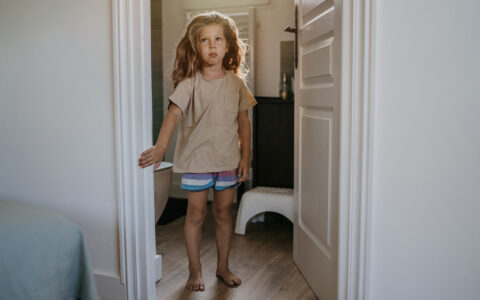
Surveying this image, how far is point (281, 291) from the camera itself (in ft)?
7.27

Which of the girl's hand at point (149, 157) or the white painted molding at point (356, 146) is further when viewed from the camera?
the girl's hand at point (149, 157)

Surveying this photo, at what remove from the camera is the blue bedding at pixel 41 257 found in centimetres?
132

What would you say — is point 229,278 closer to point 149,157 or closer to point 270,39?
point 149,157

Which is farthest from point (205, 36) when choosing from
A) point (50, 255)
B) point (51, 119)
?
point (50, 255)

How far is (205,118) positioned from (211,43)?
34cm

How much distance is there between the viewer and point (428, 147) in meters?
1.57

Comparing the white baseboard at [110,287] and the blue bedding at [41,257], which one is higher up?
the blue bedding at [41,257]

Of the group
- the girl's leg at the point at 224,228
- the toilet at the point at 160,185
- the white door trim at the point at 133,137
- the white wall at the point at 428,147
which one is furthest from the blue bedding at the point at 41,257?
the toilet at the point at 160,185

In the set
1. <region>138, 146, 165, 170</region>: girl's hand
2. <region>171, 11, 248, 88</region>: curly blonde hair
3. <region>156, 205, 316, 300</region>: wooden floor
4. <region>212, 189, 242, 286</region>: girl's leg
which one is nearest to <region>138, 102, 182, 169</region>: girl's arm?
<region>138, 146, 165, 170</region>: girl's hand

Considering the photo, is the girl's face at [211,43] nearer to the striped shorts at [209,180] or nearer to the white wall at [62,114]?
the white wall at [62,114]

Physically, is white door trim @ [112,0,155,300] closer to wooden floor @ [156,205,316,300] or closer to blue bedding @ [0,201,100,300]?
wooden floor @ [156,205,316,300]

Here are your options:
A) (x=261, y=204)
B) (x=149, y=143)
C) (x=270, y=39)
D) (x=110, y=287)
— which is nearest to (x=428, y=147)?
(x=149, y=143)

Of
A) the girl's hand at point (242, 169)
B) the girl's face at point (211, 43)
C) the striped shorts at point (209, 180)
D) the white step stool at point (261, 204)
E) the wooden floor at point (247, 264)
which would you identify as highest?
the girl's face at point (211, 43)

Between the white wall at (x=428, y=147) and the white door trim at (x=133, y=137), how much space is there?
38.2 inches
